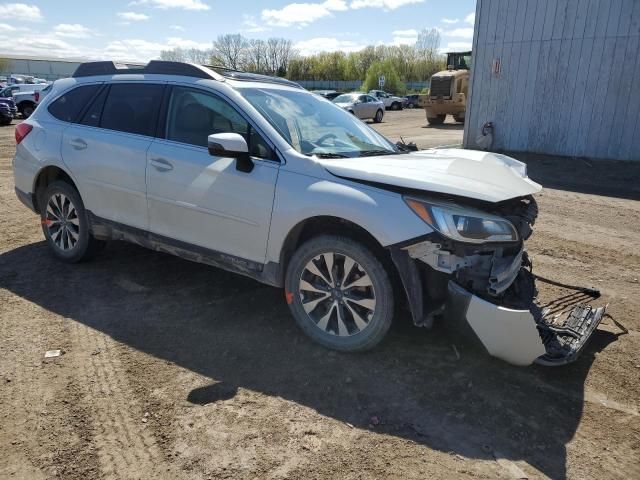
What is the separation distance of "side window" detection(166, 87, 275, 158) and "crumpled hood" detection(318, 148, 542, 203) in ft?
2.03

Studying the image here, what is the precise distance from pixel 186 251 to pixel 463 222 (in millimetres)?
2229

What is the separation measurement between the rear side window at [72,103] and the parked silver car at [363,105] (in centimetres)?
2337

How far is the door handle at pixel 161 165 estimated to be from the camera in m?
4.07

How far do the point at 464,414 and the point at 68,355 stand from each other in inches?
104

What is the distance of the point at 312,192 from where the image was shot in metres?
3.39

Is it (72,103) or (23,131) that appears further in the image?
(23,131)

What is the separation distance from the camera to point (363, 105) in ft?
92.1

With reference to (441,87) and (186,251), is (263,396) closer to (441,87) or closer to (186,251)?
(186,251)

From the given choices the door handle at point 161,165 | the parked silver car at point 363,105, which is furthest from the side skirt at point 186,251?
the parked silver car at point 363,105

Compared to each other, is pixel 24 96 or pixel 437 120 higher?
pixel 437 120

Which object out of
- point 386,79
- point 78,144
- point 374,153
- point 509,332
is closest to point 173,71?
point 78,144

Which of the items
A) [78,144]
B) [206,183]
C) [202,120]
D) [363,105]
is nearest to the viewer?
[206,183]

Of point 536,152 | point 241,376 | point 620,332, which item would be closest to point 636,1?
point 536,152

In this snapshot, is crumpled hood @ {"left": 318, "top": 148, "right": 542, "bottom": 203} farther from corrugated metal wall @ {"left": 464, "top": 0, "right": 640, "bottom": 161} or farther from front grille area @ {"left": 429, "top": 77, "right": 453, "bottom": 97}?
front grille area @ {"left": 429, "top": 77, "right": 453, "bottom": 97}
